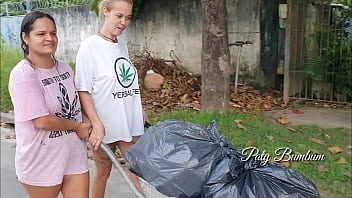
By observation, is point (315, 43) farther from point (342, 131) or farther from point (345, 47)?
point (342, 131)

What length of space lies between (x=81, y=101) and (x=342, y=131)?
3596 millimetres

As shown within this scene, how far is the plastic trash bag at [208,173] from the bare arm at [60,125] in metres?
0.63

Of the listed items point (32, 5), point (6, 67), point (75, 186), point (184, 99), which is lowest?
point (184, 99)

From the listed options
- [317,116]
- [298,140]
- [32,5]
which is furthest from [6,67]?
[298,140]

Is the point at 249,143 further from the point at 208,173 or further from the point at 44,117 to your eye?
the point at 208,173

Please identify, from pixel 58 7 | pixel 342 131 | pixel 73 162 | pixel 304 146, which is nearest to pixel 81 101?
pixel 73 162

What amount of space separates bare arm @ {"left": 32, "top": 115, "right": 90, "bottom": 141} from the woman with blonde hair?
0.08 m

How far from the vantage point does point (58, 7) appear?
432 inches

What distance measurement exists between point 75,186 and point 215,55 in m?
3.29

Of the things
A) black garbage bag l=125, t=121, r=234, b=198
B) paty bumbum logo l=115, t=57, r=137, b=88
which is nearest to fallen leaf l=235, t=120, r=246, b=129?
paty bumbum logo l=115, t=57, r=137, b=88

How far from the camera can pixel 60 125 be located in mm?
2488

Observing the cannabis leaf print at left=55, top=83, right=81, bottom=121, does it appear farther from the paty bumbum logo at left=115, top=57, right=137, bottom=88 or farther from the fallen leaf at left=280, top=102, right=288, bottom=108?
the fallen leaf at left=280, top=102, right=288, bottom=108

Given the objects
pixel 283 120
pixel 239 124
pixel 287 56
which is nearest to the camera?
pixel 239 124

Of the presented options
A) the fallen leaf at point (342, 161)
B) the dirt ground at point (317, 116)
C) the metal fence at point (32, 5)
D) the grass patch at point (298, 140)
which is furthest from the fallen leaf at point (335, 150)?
the metal fence at point (32, 5)
